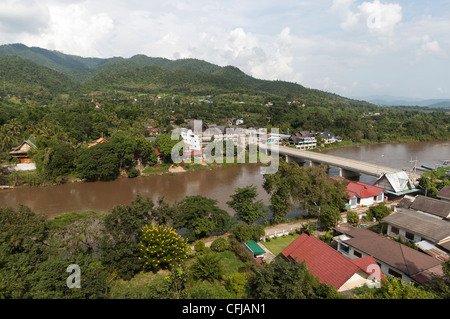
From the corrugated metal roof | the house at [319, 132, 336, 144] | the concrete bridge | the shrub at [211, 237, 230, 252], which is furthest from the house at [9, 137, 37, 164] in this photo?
the house at [319, 132, 336, 144]

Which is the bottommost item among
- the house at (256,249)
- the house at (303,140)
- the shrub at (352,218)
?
the house at (256,249)

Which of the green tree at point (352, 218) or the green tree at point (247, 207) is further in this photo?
the green tree at point (352, 218)

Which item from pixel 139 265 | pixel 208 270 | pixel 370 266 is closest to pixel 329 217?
pixel 370 266

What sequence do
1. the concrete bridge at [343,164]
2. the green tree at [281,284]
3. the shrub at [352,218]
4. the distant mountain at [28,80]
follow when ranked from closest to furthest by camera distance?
the green tree at [281,284]
the shrub at [352,218]
the concrete bridge at [343,164]
the distant mountain at [28,80]

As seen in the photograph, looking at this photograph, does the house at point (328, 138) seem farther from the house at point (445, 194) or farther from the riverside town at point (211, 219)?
the house at point (445, 194)

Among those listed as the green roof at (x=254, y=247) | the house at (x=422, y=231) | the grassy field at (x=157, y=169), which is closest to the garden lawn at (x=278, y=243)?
the green roof at (x=254, y=247)

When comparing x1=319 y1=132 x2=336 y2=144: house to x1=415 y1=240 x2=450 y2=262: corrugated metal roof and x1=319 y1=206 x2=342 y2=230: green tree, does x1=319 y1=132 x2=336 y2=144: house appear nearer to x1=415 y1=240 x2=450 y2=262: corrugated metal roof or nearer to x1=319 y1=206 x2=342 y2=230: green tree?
x1=319 y1=206 x2=342 y2=230: green tree

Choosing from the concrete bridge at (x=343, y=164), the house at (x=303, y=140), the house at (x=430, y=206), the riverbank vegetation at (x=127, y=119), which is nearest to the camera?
the house at (x=430, y=206)
